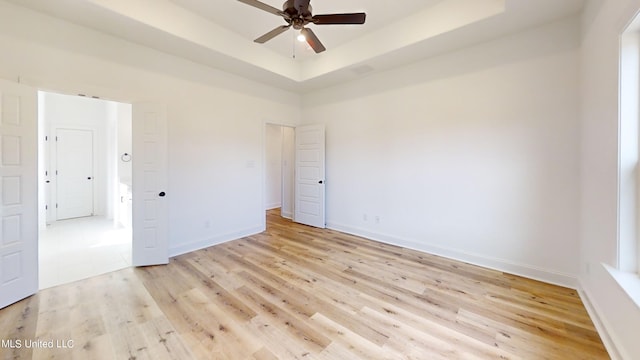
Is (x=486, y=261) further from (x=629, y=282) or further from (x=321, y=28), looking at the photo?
(x=321, y=28)

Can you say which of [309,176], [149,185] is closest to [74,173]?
[149,185]

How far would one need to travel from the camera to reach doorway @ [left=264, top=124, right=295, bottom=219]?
254 inches

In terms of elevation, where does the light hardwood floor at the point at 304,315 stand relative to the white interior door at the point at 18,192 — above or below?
below

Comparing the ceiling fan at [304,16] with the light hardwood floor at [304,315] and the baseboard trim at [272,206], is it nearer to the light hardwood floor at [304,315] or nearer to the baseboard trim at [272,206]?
the light hardwood floor at [304,315]

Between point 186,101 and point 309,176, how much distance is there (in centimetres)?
271

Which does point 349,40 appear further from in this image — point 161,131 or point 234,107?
point 161,131

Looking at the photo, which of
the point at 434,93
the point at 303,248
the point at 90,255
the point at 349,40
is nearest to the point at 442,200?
the point at 434,93

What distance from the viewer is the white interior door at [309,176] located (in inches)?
207

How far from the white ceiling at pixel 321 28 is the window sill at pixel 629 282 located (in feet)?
8.49

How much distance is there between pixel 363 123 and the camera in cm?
464

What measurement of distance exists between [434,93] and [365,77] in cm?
133

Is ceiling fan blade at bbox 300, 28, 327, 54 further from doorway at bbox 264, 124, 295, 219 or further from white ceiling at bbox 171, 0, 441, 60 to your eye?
doorway at bbox 264, 124, 295, 219

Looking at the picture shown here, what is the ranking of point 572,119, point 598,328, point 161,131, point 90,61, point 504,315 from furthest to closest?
1. point 161,131
2. point 90,61
3. point 572,119
4. point 504,315
5. point 598,328

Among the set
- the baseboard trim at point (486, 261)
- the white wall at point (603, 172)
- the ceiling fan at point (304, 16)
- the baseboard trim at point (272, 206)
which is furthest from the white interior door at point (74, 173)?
the white wall at point (603, 172)
